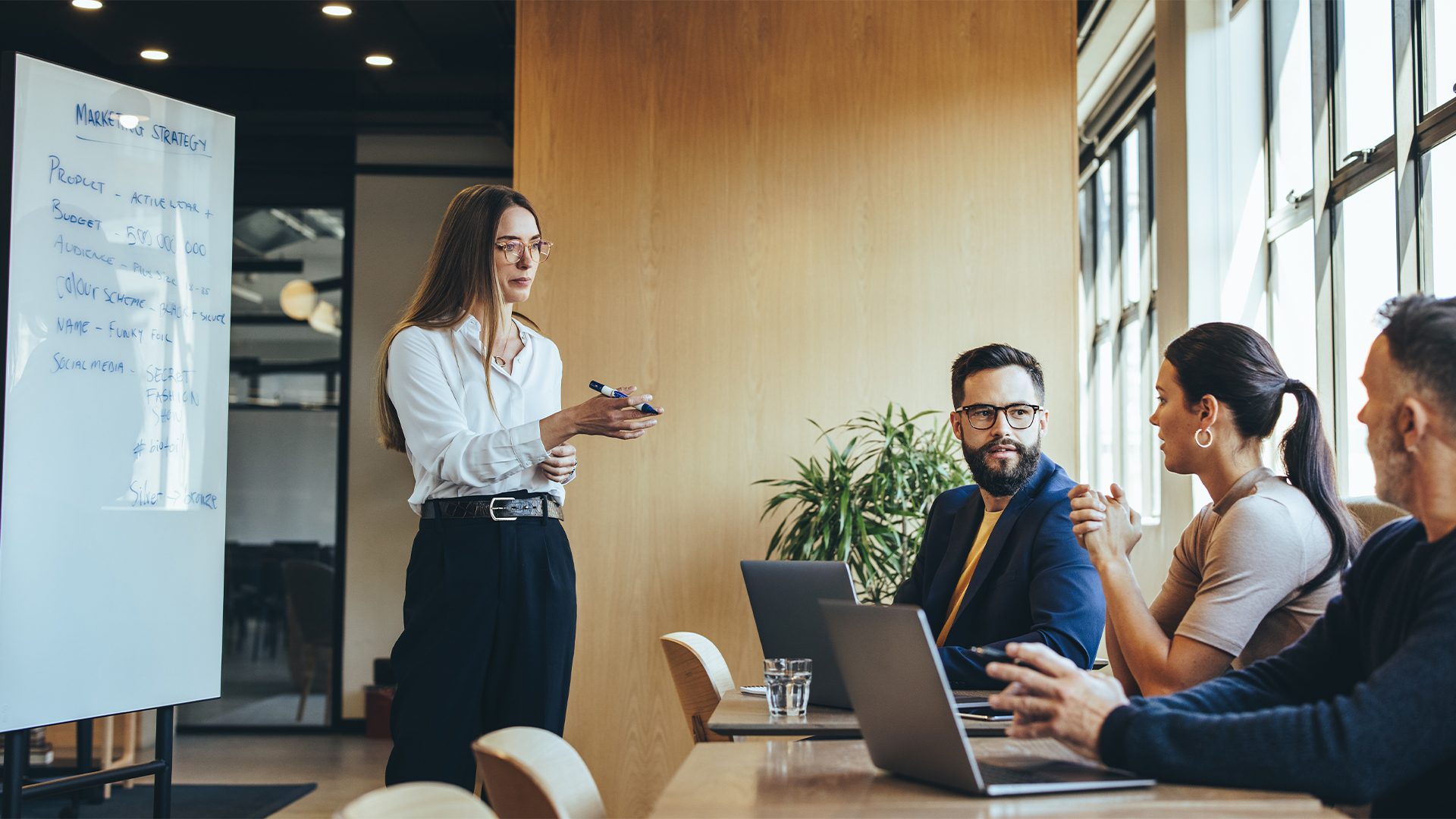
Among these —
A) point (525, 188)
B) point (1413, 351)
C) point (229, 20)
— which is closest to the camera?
point (1413, 351)

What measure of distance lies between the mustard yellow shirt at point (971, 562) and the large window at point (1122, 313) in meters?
3.79

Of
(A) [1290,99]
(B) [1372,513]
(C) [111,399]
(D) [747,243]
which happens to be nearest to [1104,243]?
(A) [1290,99]

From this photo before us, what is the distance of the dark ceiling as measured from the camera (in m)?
5.04

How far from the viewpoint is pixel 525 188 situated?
4.27m

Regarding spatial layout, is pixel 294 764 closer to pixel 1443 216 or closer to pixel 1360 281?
pixel 1360 281

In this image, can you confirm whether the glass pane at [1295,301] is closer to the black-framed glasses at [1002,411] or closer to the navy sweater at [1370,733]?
the black-framed glasses at [1002,411]

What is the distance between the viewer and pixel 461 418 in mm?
2133

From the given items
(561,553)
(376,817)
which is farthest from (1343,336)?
(376,817)

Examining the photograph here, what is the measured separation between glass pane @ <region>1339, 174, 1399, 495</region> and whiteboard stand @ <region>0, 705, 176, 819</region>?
3.68 m

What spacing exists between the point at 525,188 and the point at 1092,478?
204 inches

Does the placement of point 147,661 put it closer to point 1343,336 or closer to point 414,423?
point 414,423

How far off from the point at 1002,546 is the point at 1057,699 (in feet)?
3.38

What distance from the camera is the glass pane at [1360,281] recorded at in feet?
11.0

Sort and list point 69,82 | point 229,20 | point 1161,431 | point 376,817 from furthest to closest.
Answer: point 229,20
point 69,82
point 1161,431
point 376,817
